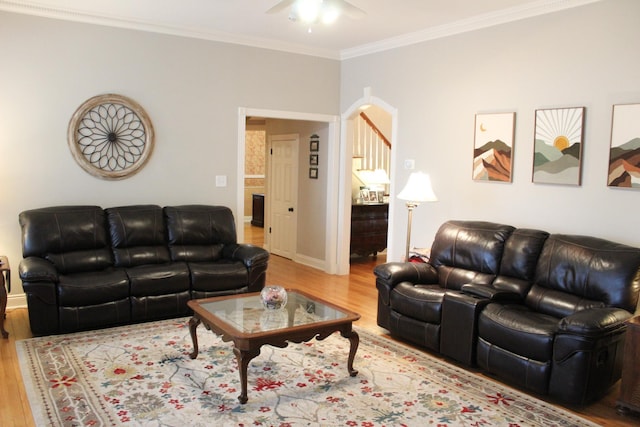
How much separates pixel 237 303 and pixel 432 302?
154 cm

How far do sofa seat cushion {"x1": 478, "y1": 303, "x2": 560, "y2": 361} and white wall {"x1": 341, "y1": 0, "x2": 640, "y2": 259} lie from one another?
1.18m

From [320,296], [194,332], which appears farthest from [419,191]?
[194,332]

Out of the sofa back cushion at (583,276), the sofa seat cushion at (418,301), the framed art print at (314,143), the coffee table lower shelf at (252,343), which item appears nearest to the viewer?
the coffee table lower shelf at (252,343)

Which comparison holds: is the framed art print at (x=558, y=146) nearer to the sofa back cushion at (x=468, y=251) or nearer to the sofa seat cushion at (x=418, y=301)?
the sofa back cushion at (x=468, y=251)

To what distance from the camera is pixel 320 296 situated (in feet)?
19.6

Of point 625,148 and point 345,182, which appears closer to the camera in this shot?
point 625,148

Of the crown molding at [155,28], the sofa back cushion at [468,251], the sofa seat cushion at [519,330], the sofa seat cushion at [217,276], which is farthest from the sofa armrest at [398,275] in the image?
the crown molding at [155,28]

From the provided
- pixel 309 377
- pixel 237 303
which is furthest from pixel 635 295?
pixel 237 303

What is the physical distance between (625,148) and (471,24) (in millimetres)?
1966

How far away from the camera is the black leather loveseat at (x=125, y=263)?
4398mm

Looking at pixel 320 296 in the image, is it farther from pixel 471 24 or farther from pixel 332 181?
pixel 471 24

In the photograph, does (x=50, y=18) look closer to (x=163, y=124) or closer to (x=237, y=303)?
(x=163, y=124)

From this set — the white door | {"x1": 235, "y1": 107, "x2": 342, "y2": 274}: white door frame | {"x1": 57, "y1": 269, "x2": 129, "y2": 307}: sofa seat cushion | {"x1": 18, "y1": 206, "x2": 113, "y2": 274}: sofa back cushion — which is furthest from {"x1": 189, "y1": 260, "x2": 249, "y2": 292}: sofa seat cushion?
the white door

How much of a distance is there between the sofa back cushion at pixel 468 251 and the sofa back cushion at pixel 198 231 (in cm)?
226
